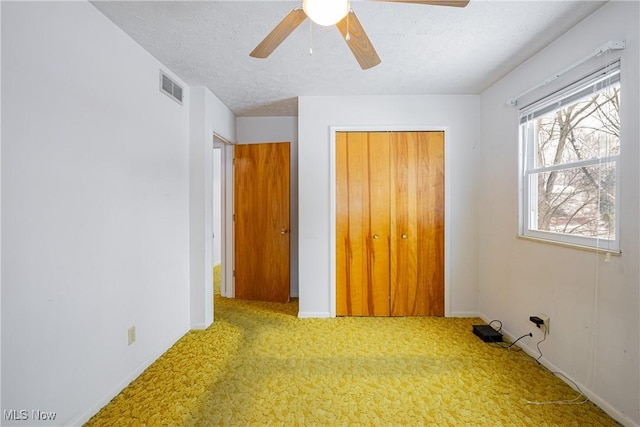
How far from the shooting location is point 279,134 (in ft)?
12.1

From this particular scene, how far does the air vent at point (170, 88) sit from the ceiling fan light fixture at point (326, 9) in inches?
66.3

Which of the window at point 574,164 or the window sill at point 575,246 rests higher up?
the window at point 574,164

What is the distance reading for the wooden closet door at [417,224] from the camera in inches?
115

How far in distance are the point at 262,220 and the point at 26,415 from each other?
247cm

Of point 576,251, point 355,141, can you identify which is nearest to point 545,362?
point 576,251

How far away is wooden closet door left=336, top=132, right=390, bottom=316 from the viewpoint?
294 centimetres

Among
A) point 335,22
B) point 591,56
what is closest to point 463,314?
point 591,56

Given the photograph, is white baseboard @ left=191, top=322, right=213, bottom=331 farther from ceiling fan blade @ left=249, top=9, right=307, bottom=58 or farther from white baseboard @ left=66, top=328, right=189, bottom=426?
ceiling fan blade @ left=249, top=9, right=307, bottom=58

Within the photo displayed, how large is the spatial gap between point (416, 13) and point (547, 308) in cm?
223

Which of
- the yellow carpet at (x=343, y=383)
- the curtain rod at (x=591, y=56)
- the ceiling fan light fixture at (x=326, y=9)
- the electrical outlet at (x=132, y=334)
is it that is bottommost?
the yellow carpet at (x=343, y=383)

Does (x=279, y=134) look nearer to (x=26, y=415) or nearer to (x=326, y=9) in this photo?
(x=326, y=9)

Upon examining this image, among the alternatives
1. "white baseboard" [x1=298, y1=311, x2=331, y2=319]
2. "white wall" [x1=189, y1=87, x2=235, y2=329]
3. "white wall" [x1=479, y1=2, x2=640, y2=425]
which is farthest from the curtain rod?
"white wall" [x1=189, y1=87, x2=235, y2=329]

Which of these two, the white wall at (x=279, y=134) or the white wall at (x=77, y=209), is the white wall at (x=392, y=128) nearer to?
the white wall at (x=279, y=134)

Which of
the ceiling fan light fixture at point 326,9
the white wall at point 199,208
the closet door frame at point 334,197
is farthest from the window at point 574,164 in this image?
the white wall at point 199,208
